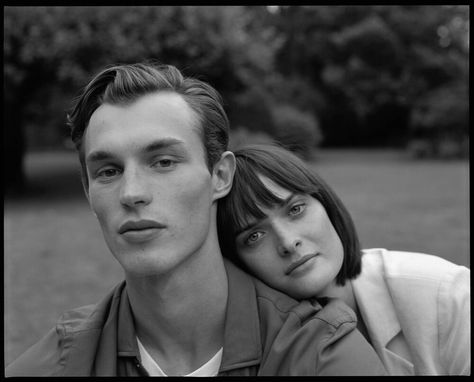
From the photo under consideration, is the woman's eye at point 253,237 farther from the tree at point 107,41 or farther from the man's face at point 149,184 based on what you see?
the tree at point 107,41

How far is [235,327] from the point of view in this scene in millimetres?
2199

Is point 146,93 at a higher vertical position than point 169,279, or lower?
higher

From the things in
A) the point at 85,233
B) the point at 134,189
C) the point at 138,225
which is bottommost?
the point at 85,233

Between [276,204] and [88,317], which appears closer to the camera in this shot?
[88,317]

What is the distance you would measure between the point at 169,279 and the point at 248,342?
382 mm

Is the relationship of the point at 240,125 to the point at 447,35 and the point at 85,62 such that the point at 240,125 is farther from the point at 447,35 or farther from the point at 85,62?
the point at 447,35

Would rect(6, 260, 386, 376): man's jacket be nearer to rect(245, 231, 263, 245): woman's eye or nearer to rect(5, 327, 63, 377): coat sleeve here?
rect(5, 327, 63, 377): coat sleeve

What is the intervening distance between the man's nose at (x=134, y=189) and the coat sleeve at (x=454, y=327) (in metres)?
1.44

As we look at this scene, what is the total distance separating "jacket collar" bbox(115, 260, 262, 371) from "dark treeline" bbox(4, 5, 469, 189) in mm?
1193

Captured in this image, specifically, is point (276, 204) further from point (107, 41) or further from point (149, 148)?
point (107, 41)

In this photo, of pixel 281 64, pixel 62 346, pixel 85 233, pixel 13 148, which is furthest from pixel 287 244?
pixel 281 64

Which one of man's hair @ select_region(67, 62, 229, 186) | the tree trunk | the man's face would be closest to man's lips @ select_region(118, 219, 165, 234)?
the man's face

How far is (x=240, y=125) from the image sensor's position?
60.6ft

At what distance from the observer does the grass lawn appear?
6.92 meters
